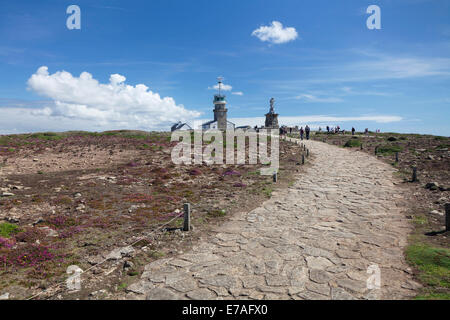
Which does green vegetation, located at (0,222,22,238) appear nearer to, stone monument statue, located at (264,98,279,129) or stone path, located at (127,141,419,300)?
stone path, located at (127,141,419,300)

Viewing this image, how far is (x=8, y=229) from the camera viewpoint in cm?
909

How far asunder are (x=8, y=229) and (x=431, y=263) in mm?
13735

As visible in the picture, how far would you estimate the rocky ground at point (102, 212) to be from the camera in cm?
673

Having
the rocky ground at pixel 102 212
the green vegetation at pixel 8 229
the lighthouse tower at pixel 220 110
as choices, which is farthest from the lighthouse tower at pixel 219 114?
the green vegetation at pixel 8 229

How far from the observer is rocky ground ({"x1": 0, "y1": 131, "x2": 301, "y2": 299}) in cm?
673

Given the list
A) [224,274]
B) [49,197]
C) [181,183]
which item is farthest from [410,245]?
[49,197]

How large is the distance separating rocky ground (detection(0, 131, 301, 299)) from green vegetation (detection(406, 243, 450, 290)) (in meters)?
6.52

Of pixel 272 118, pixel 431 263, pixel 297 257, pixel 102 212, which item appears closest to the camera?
pixel 431 263

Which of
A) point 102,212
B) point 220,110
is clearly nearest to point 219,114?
point 220,110

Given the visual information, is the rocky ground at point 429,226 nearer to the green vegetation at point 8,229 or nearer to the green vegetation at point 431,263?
the green vegetation at point 431,263

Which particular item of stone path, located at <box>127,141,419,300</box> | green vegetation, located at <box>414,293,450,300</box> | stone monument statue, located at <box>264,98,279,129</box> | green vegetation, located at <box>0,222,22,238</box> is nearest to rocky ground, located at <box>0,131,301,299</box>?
green vegetation, located at <box>0,222,22,238</box>

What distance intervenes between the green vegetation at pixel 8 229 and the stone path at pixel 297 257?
5742 mm

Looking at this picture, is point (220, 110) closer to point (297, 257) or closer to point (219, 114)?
point (219, 114)

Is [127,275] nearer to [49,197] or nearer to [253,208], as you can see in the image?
[253,208]
